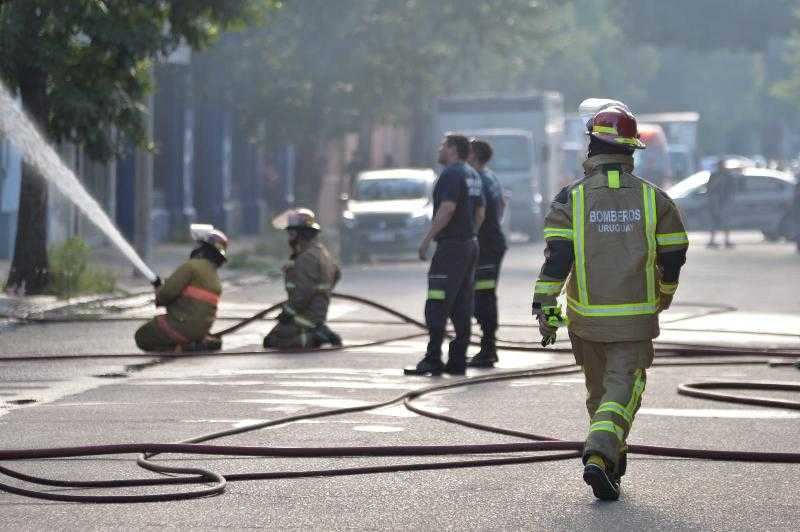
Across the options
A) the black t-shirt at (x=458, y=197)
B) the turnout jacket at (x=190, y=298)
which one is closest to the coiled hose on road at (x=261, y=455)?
the black t-shirt at (x=458, y=197)

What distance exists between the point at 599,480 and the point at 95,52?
1322 cm

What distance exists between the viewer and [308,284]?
15.0m

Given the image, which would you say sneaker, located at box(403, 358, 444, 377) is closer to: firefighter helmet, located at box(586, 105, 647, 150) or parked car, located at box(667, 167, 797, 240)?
firefighter helmet, located at box(586, 105, 647, 150)

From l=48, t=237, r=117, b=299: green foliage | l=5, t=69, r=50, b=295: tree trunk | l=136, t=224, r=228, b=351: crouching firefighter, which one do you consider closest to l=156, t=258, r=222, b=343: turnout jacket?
l=136, t=224, r=228, b=351: crouching firefighter

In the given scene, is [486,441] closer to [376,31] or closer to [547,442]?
[547,442]

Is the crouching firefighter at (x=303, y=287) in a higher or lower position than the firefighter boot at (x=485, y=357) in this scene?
higher

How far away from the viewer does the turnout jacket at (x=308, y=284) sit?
15.0 metres

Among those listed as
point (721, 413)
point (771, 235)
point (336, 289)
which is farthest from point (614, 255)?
point (771, 235)

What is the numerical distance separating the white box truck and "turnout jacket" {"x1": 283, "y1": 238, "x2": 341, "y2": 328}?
22.9 meters

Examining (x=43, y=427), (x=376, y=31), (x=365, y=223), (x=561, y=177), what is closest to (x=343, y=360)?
(x=43, y=427)

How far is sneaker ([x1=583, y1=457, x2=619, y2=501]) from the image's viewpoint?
7.75 m

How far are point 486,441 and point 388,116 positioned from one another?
32.3 m

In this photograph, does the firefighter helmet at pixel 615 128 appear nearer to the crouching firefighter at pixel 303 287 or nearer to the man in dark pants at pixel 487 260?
the man in dark pants at pixel 487 260

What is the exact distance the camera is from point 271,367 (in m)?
13.7
